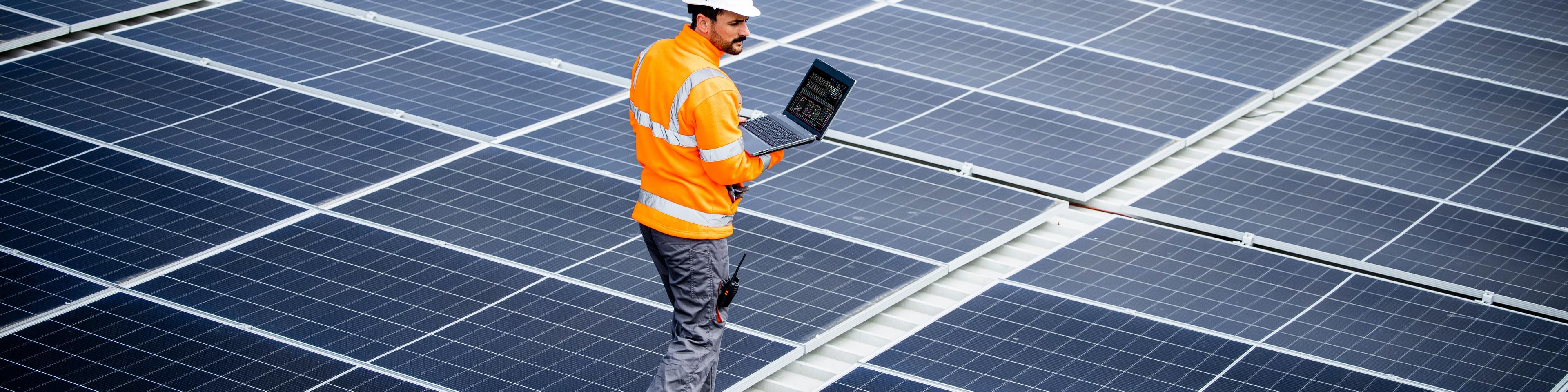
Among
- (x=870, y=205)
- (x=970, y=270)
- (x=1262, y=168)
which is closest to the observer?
(x=970, y=270)

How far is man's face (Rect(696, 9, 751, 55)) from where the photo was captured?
245 inches

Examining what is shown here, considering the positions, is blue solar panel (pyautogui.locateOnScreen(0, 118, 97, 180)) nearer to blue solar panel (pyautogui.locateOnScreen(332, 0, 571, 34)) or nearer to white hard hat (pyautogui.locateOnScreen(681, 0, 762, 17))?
blue solar panel (pyautogui.locateOnScreen(332, 0, 571, 34))

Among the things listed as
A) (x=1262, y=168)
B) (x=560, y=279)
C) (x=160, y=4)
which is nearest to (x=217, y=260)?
(x=560, y=279)

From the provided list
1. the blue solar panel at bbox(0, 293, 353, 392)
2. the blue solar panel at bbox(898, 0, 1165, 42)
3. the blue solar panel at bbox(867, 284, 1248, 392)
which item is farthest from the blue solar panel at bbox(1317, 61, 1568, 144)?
the blue solar panel at bbox(0, 293, 353, 392)

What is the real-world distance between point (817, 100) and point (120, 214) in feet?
14.7

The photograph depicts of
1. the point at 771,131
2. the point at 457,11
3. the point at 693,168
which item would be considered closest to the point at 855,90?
the point at 457,11

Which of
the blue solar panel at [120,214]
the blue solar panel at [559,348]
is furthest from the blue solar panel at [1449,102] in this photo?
the blue solar panel at [120,214]

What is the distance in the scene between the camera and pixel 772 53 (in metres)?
12.4

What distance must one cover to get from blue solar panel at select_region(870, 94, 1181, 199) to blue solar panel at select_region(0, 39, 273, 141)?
188 inches

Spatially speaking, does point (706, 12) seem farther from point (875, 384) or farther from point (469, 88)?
point (469, 88)

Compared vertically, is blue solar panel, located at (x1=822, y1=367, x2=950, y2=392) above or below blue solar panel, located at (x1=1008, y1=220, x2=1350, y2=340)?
above

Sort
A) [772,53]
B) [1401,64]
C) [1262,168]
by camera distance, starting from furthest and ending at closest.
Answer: [1401,64] → [772,53] → [1262,168]

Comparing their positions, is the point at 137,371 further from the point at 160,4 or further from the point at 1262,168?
the point at 1262,168

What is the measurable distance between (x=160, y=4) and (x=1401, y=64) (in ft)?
34.7
